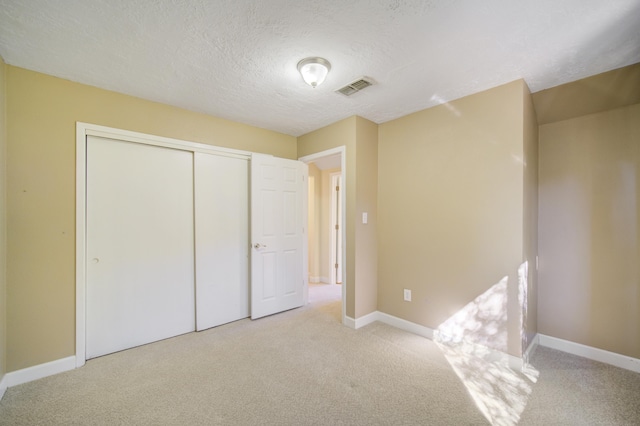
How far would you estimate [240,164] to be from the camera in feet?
11.0

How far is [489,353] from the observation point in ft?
7.83

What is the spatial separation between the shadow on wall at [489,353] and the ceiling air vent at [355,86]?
6.80ft

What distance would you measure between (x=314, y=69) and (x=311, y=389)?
95.1 inches

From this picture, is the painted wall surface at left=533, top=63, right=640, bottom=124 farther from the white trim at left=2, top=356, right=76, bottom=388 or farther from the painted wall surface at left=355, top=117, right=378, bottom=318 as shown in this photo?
the white trim at left=2, top=356, right=76, bottom=388

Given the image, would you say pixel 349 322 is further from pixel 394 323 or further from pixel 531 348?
pixel 531 348

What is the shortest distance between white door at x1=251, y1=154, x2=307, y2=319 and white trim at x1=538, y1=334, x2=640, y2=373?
2.79 meters

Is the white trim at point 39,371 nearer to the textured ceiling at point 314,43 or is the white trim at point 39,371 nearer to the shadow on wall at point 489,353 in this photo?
the textured ceiling at point 314,43

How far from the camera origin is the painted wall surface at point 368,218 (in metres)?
3.12

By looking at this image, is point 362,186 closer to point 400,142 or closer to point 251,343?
point 400,142

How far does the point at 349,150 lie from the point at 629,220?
264 cm

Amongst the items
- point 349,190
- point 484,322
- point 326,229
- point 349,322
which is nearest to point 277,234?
point 349,190

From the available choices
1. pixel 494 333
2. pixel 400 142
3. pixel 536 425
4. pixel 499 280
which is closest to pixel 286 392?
pixel 536 425

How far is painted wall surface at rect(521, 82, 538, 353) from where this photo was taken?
230 cm

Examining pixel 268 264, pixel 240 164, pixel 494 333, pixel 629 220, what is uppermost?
pixel 240 164
